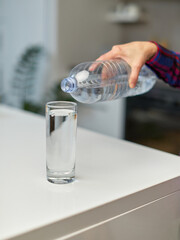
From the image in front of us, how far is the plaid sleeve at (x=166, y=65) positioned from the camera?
1048 mm

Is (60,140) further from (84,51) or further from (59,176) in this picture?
(84,51)

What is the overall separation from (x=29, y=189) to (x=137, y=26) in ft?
11.3

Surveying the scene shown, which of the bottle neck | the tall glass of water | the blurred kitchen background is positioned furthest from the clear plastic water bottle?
the blurred kitchen background

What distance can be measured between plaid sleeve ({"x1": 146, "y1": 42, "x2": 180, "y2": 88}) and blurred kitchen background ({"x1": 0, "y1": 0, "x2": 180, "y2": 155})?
1.62m

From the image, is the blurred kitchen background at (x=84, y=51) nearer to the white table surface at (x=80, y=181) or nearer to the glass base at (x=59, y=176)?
the white table surface at (x=80, y=181)

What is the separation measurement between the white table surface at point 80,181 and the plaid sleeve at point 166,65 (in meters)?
0.28

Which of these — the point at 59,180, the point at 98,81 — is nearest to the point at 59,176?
the point at 59,180

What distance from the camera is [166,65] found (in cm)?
112

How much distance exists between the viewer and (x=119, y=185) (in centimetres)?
66

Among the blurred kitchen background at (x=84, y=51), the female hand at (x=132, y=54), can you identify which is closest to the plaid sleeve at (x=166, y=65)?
the female hand at (x=132, y=54)

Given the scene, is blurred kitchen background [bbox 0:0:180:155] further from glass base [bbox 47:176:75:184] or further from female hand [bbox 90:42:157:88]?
glass base [bbox 47:176:75:184]

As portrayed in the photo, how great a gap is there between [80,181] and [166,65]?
59cm

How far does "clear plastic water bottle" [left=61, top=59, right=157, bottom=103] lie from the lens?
0.81m

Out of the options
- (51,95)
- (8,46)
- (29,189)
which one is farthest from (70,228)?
(8,46)
